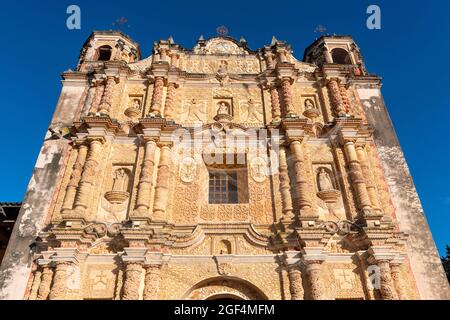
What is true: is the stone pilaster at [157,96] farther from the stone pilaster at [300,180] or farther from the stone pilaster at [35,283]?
the stone pilaster at [35,283]

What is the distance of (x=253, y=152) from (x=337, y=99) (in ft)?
12.7

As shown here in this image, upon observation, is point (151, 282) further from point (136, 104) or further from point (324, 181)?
point (136, 104)

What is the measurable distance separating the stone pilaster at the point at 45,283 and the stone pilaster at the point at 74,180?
1.43 meters

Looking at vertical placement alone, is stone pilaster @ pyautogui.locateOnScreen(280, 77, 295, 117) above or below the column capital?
above

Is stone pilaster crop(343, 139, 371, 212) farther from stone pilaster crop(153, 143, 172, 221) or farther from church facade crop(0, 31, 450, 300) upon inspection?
stone pilaster crop(153, 143, 172, 221)

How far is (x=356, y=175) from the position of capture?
11.0 meters

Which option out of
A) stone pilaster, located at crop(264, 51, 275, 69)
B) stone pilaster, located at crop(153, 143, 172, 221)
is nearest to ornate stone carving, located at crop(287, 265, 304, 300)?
stone pilaster, located at crop(153, 143, 172, 221)

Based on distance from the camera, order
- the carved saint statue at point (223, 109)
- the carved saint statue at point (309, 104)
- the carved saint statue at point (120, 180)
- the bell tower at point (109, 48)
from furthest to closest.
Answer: the bell tower at point (109, 48), the carved saint statue at point (309, 104), the carved saint statue at point (223, 109), the carved saint statue at point (120, 180)

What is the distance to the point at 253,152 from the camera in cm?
1201

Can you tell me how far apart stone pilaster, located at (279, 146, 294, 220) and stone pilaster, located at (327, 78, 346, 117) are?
263 centimetres

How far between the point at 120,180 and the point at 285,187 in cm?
512

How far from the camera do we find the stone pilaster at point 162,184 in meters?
10.3

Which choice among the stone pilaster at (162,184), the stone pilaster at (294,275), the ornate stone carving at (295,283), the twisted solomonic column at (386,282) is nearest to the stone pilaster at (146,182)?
the stone pilaster at (162,184)

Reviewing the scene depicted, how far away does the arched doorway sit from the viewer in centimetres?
922
